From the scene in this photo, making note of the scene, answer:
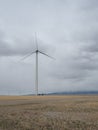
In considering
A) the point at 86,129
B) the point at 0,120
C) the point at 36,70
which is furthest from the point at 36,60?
the point at 86,129

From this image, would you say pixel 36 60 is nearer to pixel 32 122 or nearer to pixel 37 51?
pixel 37 51

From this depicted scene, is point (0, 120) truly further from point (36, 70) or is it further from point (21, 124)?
point (36, 70)

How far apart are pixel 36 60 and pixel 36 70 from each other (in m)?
4.19

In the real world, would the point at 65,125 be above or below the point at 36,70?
below

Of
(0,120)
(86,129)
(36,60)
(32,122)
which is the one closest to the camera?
(86,129)

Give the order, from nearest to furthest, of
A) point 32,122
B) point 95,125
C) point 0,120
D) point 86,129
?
1. point 86,129
2. point 95,125
3. point 32,122
4. point 0,120

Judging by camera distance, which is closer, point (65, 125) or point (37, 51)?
point (65, 125)

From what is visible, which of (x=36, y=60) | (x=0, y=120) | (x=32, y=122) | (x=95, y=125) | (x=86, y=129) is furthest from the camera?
(x=36, y=60)

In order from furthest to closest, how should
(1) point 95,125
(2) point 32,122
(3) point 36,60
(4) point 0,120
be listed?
(3) point 36,60 < (4) point 0,120 < (2) point 32,122 < (1) point 95,125

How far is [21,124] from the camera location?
2917cm

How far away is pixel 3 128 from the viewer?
27484 millimetres

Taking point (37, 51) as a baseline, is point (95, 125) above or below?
below

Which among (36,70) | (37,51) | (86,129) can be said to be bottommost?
(86,129)

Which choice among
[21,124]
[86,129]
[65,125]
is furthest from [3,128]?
[86,129]
